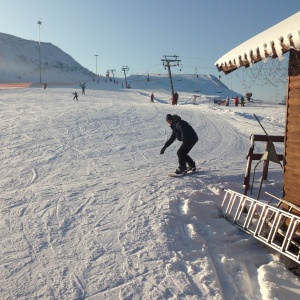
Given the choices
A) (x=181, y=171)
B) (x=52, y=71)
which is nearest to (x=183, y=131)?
(x=181, y=171)

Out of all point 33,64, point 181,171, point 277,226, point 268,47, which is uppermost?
point 33,64

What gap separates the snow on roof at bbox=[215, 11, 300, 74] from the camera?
160 inches

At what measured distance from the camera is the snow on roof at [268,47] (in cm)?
405

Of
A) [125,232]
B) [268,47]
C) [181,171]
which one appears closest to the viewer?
[268,47]

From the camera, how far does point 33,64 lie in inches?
4045

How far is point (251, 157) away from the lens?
6707 mm

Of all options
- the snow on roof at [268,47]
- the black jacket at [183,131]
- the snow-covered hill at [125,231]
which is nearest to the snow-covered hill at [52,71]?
the snow-covered hill at [125,231]

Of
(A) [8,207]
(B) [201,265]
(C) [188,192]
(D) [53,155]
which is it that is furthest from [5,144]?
(B) [201,265]

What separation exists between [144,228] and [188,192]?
185cm

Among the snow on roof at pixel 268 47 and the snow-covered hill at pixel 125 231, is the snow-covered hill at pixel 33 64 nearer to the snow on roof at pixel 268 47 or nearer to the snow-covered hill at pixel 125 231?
the snow-covered hill at pixel 125 231

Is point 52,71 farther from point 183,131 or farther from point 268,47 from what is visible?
point 268,47

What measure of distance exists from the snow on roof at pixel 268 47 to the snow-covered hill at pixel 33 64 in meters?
77.1

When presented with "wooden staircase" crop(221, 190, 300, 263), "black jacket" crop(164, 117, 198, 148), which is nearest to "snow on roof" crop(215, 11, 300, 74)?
"wooden staircase" crop(221, 190, 300, 263)

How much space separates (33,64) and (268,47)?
4244 inches
